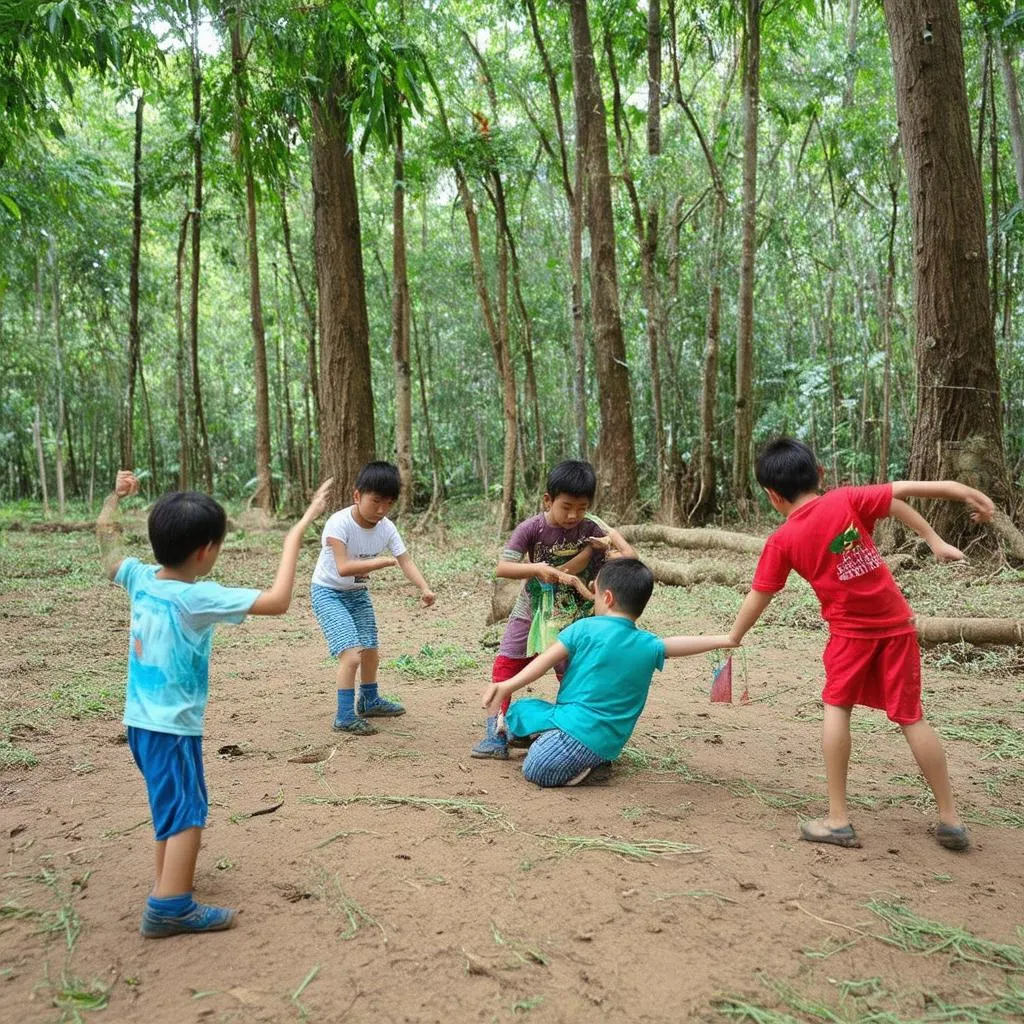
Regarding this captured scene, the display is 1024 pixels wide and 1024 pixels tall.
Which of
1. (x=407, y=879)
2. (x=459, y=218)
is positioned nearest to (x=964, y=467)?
(x=407, y=879)

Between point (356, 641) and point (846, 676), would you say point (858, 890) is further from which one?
point (356, 641)

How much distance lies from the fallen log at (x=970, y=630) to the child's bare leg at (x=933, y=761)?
8.84ft

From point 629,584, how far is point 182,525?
1.76m

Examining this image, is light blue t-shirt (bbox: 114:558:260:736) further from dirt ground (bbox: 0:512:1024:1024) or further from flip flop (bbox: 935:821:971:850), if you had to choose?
flip flop (bbox: 935:821:971:850)

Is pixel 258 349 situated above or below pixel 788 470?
above

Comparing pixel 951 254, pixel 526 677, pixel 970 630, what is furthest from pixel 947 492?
pixel 951 254

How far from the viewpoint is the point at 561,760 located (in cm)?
337

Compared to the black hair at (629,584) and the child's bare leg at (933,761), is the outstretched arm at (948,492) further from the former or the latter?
the black hair at (629,584)

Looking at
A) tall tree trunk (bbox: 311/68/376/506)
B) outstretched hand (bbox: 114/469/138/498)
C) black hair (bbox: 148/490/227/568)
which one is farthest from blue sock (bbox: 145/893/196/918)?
tall tree trunk (bbox: 311/68/376/506)

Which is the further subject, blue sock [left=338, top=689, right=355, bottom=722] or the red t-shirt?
blue sock [left=338, top=689, right=355, bottom=722]

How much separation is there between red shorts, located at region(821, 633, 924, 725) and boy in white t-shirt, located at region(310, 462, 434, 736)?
1934 millimetres

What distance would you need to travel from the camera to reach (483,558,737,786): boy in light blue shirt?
3.33m

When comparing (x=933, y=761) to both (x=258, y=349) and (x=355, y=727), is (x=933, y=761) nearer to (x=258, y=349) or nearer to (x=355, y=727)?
(x=355, y=727)

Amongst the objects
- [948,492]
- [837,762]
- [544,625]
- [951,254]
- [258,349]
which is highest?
[258,349]
